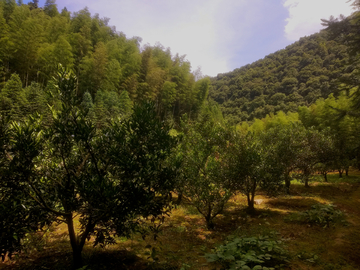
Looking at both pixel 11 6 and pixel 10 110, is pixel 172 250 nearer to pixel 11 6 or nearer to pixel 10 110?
pixel 10 110

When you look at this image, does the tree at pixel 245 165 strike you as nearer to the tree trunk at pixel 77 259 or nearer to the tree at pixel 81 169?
the tree at pixel 81 169

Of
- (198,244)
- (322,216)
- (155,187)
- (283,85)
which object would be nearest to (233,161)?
(198,244)

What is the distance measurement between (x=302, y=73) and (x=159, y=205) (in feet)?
352

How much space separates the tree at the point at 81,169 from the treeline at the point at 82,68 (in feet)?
40.3

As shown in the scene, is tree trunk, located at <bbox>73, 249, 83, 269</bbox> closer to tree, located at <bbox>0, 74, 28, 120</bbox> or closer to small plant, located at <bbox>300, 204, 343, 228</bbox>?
small plant, located at <bbox>300, 204, 343, 228</bbox>

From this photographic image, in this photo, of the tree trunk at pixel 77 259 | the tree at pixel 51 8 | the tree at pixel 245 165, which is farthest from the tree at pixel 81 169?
the tree at pixel 51 8

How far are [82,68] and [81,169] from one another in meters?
32.8

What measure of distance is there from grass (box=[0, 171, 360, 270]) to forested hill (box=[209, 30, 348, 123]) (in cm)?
6455

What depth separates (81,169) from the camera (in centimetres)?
484

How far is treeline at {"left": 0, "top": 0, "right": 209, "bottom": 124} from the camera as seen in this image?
23.8 metres

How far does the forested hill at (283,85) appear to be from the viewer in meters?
73.4

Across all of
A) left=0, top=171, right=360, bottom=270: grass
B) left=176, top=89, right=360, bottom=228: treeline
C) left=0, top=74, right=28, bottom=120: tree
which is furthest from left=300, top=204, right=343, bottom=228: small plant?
left=0, top=74, right=28, bottom=120: tree

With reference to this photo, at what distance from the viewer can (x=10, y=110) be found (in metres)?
20.8

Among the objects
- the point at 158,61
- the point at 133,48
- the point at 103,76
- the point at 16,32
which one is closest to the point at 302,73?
the point at 158,61
